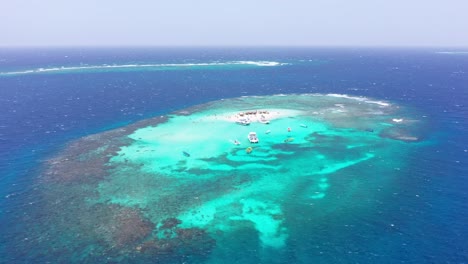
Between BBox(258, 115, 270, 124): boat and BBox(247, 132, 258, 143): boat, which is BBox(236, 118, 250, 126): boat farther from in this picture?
BBox(247, 132, 258, 143): boat

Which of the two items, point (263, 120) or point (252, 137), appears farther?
point (263, 120)

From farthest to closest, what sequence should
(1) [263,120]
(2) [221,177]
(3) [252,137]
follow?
(1) [263,120] → (3) [252,137] → (2) [221,177]

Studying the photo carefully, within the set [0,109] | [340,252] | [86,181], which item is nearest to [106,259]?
[86,181]

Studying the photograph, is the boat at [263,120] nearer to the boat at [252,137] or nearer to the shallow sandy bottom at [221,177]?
the shallow sandy bottom at [221,177]

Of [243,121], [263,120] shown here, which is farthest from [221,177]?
[263,120]

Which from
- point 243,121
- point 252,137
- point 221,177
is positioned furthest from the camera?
point 243,121

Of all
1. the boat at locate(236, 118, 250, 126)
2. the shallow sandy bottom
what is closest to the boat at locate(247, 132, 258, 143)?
the shallow sandy bottom

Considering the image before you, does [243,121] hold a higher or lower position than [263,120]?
higher

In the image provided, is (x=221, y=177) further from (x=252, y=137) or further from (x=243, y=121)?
(x=243, y=121)

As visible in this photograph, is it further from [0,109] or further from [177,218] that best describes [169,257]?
[0,109]

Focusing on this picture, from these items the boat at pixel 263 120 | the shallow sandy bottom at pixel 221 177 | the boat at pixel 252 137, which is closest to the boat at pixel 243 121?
the shallow sandy bottom at pixel 221 177

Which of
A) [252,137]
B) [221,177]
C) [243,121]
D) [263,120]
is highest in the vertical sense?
[243,121]

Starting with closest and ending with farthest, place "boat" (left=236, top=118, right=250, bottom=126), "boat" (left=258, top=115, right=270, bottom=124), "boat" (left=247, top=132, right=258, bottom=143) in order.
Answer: "boat" (left=247, top=132, right=258, bottom=143) < "boat" (left=236, top=118, right=250, bottom=126) < "boat" (left=258, top=115, right=270, bottom=124)
